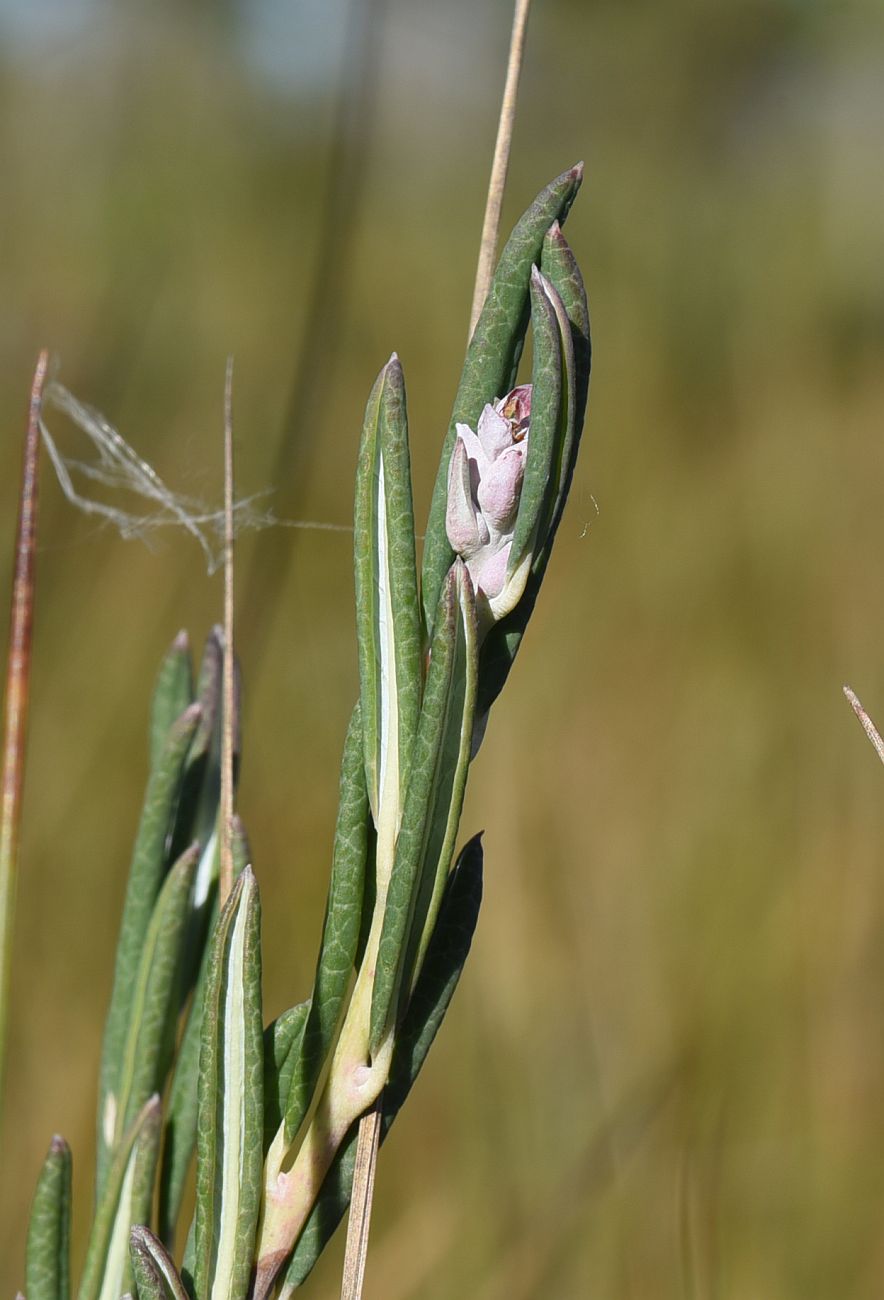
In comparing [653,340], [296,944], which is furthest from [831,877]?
[653,340]

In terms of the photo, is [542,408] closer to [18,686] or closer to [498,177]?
[498,177]

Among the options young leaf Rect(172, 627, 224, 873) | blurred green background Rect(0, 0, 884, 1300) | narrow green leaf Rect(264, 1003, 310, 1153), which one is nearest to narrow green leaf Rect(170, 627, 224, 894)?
young leaf Rect(172, 627, 224, 873)

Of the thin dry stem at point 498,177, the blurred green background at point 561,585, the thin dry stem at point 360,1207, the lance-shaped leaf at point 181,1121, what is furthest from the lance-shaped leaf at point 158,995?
the blurred green background at point 561,585

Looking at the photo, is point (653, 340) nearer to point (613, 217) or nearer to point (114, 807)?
point (613, 217)

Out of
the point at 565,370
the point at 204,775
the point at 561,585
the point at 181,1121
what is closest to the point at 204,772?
the point at 204,775

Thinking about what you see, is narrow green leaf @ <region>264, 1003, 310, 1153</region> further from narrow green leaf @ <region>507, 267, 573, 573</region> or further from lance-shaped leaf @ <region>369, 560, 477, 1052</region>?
narrow green leaf @ <region>507, 267, 573, 573</region>

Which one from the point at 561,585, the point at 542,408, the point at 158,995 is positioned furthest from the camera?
the point at 561,585
